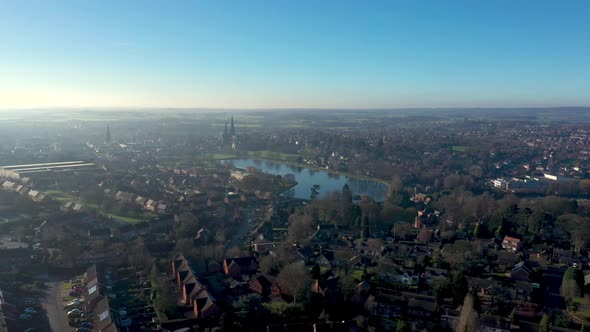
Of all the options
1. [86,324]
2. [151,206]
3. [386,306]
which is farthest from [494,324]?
[151,206]

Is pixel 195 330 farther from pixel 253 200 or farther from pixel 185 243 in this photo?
pixel 253 200

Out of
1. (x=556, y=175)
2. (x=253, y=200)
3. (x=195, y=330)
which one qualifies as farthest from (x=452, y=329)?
(x=556, y=175)

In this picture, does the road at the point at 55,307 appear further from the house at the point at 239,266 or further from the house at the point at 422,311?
the house at the point at 422,311

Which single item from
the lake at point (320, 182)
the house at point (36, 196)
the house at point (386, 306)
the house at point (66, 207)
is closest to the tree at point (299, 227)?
the house at point (386, 306)

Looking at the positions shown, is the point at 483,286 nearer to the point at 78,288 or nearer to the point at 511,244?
the point at 511,244

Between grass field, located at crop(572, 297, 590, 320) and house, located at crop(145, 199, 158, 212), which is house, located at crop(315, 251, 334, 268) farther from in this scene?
house, located at crop(145, 199, 158, 212)
